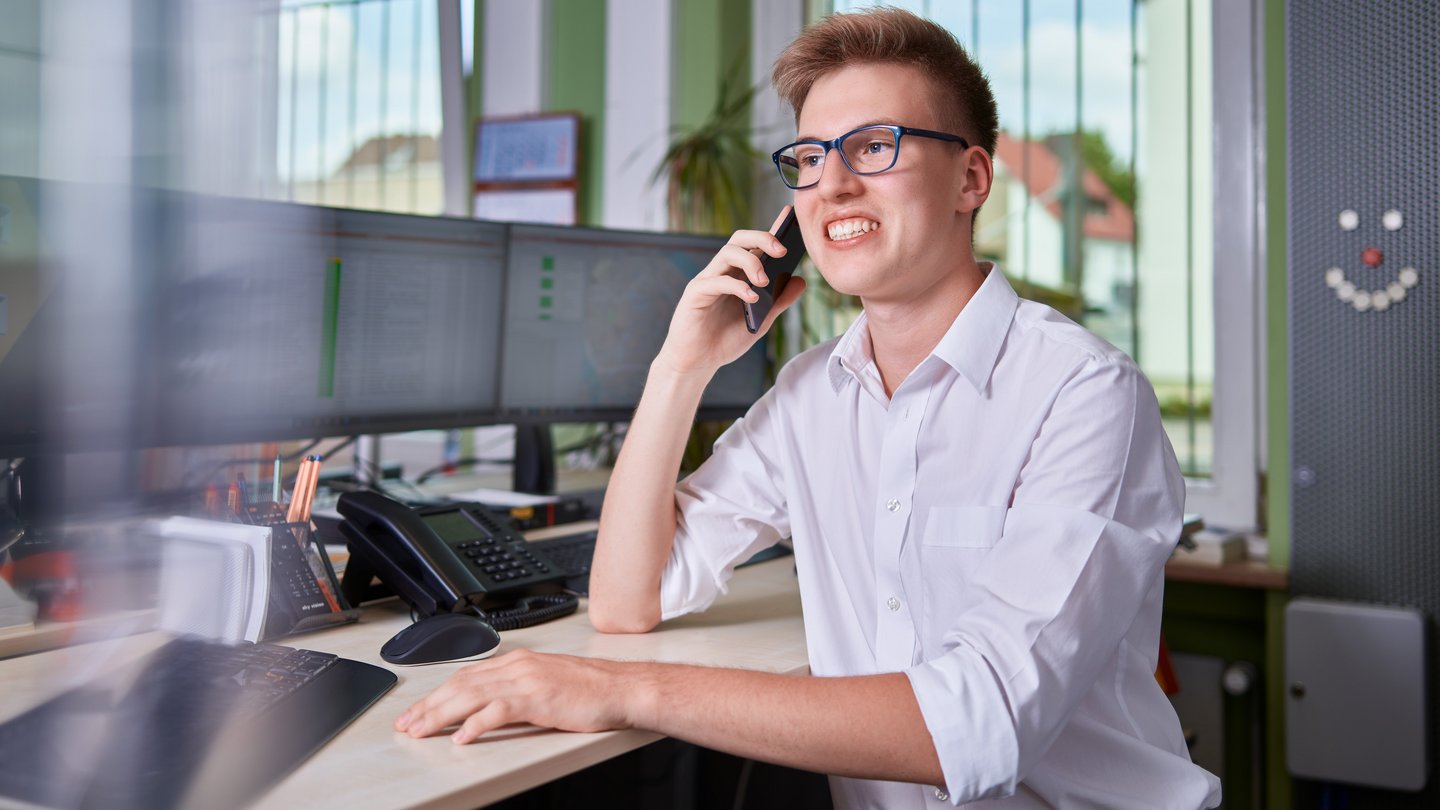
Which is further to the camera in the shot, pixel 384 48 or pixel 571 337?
pixel 571 337

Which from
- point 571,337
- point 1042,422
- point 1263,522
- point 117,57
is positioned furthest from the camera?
point 1263,522

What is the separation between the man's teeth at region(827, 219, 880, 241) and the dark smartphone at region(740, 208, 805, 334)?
0.19ft

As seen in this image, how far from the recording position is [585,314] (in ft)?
6.18

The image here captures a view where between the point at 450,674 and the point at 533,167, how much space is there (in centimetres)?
214

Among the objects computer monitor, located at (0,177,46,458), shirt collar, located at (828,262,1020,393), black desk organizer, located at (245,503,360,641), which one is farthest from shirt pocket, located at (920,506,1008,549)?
computer monitor, located at (0,177,46,458)

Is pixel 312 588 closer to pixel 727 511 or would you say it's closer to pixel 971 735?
pixel 727 511

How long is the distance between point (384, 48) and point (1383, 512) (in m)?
1.82

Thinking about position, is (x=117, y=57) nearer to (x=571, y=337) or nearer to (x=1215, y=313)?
(x=571, y=337)

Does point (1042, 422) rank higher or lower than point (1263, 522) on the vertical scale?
higher

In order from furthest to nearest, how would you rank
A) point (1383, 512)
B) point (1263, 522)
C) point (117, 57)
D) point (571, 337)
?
1. point (1263, 522)
2. point (571, 337)
3. point (1383, 512)
4. point (117, 57)

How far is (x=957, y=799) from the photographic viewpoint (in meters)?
0.83

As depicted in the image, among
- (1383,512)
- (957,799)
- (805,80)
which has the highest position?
(805,80)

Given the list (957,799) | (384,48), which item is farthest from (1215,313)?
(384,48)

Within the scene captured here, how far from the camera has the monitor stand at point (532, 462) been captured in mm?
1942
